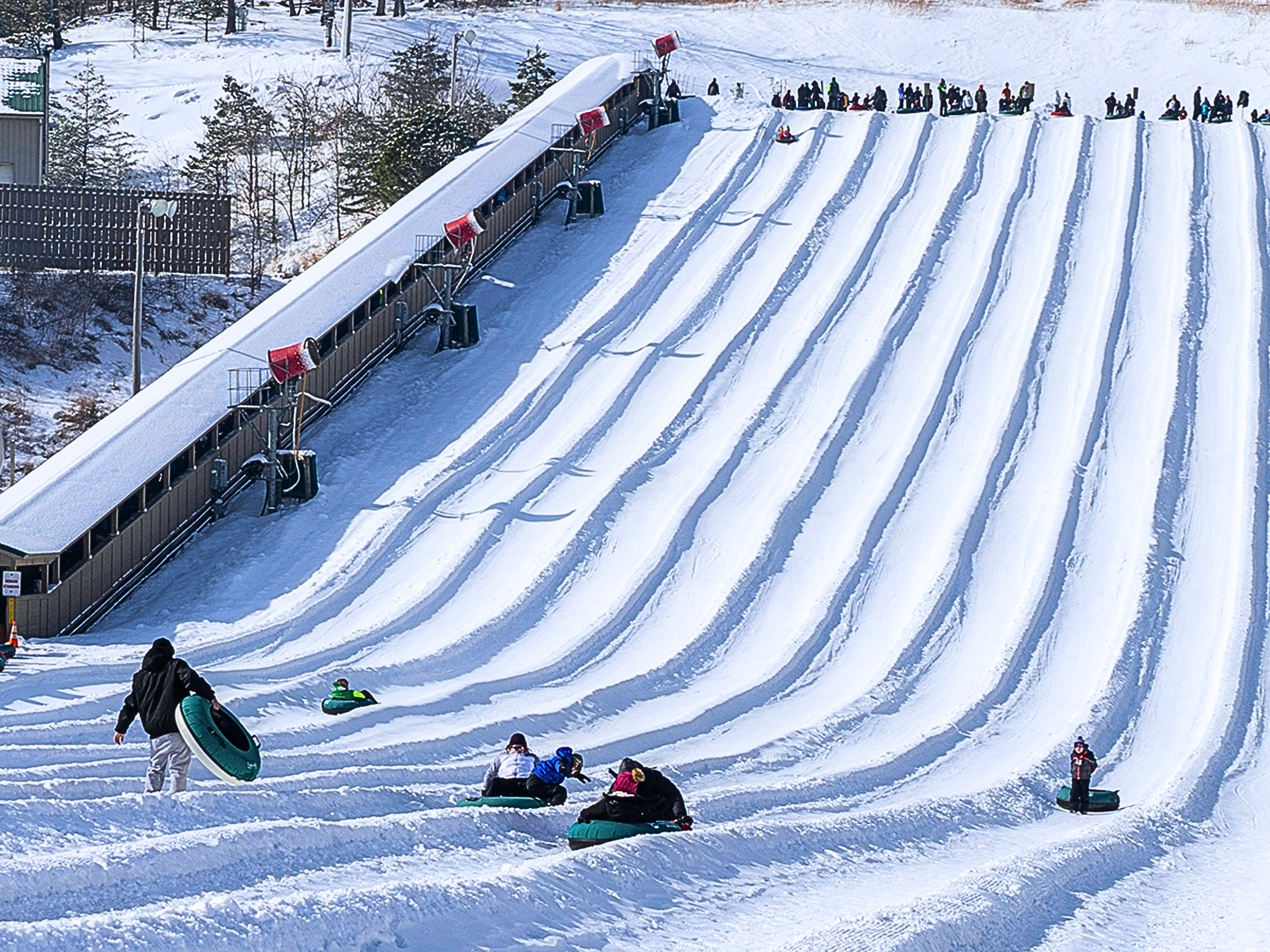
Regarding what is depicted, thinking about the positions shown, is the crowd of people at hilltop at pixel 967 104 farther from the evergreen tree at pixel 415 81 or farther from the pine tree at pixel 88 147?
the pine tree at pixel 88 147

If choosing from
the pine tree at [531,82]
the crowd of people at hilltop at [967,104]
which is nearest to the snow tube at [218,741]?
the crowd of people at hilltop at [967,104]

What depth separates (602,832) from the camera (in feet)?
30.9

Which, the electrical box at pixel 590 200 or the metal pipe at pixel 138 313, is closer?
the metal pipe at pixel 138 313

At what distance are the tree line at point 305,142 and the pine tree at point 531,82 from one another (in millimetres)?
44

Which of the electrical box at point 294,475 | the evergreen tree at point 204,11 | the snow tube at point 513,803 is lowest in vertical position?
the electrical box at point 294,475

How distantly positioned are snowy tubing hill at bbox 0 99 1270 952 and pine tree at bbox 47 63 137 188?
41.5ft

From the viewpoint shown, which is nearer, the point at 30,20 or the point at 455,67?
the point at 455,67

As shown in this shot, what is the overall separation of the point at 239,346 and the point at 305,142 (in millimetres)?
21762

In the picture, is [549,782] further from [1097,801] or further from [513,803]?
[1097,801]

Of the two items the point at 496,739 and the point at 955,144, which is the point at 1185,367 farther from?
the point at 496,739

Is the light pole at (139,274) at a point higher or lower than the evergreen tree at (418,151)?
lower

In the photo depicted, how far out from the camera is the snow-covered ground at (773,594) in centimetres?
880

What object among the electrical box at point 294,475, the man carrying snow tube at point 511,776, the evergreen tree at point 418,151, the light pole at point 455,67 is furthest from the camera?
the light pole at point 455,67

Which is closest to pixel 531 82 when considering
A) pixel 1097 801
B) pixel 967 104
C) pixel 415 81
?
pixel 415 81
